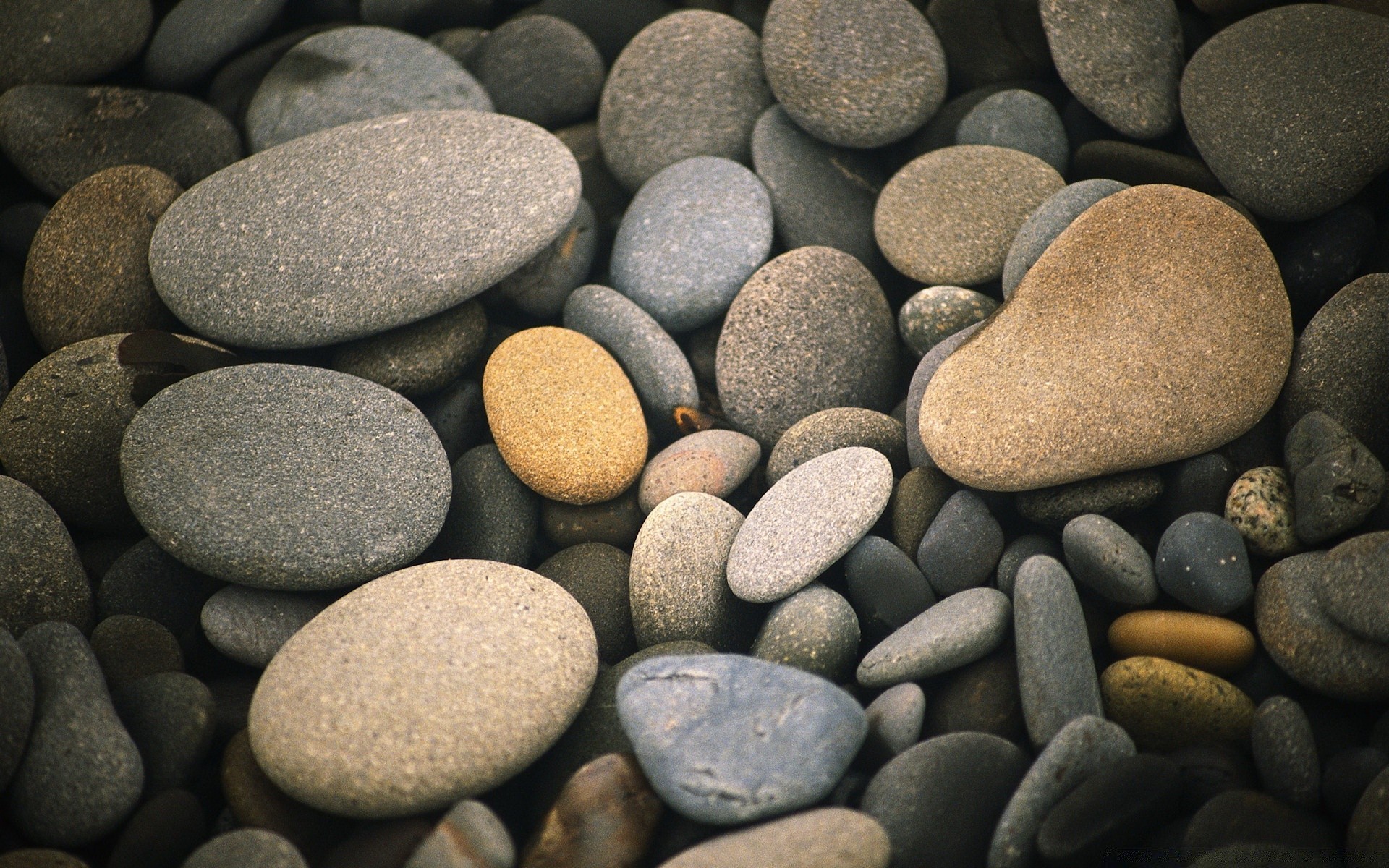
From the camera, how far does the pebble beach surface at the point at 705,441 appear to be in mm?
1533

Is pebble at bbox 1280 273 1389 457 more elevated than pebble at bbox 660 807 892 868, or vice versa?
pebble at bbox 1280 273 1389 457

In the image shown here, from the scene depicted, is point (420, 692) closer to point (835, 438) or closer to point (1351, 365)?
point (835, 438)

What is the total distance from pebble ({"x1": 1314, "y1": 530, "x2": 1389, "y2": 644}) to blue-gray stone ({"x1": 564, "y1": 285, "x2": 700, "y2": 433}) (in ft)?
4.88

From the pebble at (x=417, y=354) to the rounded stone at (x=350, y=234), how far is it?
0.08 metres

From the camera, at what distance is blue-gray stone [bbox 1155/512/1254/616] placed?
66.4 inches

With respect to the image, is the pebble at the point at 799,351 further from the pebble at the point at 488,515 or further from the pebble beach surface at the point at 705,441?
the pebble at the point at 488,515

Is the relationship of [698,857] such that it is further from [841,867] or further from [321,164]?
[321,164]

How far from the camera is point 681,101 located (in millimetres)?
2789

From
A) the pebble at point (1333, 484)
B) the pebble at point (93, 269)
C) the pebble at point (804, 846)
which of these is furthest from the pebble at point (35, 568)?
the pebble at point (1333, 484)

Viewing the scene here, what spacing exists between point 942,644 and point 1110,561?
385mm

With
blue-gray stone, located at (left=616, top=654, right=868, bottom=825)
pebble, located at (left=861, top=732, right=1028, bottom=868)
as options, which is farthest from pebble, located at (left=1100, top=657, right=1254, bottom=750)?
blue-gray stone, located at (left=616, top=654, right=868, bottom=825)

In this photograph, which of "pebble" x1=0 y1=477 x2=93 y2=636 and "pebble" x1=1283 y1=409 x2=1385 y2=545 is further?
"pebble" x1=0 y1=477 x2=93 y2=636

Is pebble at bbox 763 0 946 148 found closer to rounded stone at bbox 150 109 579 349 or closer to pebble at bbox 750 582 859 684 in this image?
rounded stone at bbox 150 109 579 349

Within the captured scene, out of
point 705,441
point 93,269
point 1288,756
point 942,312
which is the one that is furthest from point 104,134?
point 1288,756
